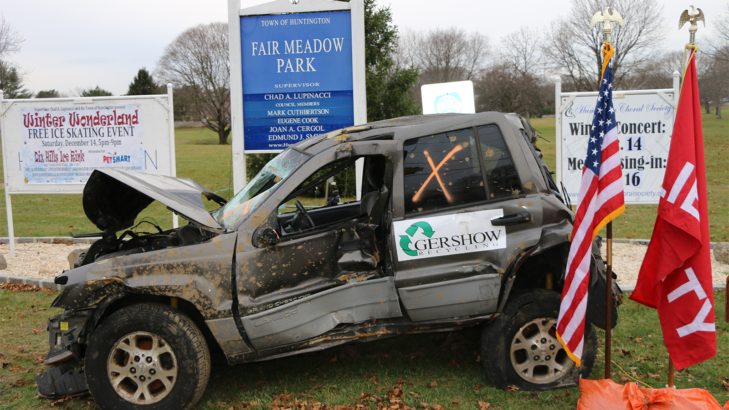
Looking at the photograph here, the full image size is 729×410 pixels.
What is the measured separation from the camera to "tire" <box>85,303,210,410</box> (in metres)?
3.79

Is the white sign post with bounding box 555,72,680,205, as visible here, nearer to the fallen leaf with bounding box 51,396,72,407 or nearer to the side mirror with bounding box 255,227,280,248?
the side mirror with bounding box 255,227,280,248

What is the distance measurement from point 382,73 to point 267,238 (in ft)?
36.5

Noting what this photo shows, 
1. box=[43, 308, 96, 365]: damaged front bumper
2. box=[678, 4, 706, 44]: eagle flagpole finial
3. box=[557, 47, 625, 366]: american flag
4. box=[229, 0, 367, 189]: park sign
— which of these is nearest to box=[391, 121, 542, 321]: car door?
box=[557, 47, 625, 366]: american flag

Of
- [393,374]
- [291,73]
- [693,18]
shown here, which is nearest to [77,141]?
[291,73]

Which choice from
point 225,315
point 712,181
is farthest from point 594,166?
point 712,181

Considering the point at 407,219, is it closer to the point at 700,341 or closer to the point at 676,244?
the point at 676,244

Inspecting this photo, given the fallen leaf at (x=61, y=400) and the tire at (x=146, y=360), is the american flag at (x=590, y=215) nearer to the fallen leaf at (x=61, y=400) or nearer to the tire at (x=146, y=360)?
the tire at (x=146, y=360)

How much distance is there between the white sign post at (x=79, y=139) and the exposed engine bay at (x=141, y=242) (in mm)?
3769

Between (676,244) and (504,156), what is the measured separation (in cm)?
133

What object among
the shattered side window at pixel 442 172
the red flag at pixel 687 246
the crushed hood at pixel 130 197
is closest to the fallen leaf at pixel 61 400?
the crushed hood at pixel 130 197

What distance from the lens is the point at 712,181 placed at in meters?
19.0

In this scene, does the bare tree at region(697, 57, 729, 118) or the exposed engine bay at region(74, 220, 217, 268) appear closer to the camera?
the exposed engine bay at region(74, 220, 217, 268)

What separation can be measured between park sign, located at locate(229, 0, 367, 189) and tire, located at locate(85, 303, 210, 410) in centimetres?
401

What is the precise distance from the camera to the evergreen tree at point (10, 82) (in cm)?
3431
